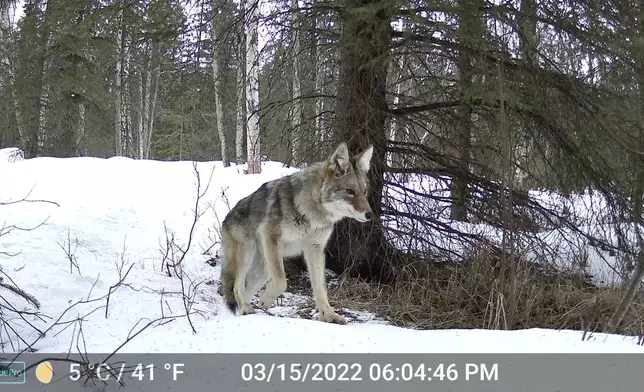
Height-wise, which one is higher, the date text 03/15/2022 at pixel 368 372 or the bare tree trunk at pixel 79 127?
the bare tree trunk at pixel 79 127

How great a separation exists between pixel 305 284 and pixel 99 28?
4.52 metres

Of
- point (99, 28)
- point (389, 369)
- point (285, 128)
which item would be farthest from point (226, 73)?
point (389, 369)

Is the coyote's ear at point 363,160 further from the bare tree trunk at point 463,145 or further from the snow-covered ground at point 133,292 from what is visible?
the snow-covered ground at point 133,292

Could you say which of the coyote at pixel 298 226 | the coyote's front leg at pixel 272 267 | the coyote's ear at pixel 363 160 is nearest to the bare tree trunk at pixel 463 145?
the coyote's ear at pixel 363 160

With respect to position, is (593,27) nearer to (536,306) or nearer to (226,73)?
(536,306)

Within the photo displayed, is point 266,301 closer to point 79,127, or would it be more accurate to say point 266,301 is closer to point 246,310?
point 246,310

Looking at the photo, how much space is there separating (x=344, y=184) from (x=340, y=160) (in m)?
0.26

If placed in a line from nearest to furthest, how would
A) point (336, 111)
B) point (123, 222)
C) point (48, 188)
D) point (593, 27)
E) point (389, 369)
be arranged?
point (389, 369) → point (593, 27) → point (336, 111) → point (123, 222) → point (48, 188)

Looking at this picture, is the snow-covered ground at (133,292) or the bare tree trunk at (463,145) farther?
the bare tree trunk at (463,145)

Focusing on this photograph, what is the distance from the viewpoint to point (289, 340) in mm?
3648

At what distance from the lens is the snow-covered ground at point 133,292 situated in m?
3.60

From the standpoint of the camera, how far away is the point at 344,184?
5289 millimetres

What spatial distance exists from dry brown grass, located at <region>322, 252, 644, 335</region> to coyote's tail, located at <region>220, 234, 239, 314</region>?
1369 mm

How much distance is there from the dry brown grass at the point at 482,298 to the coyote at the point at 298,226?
1.10 m
